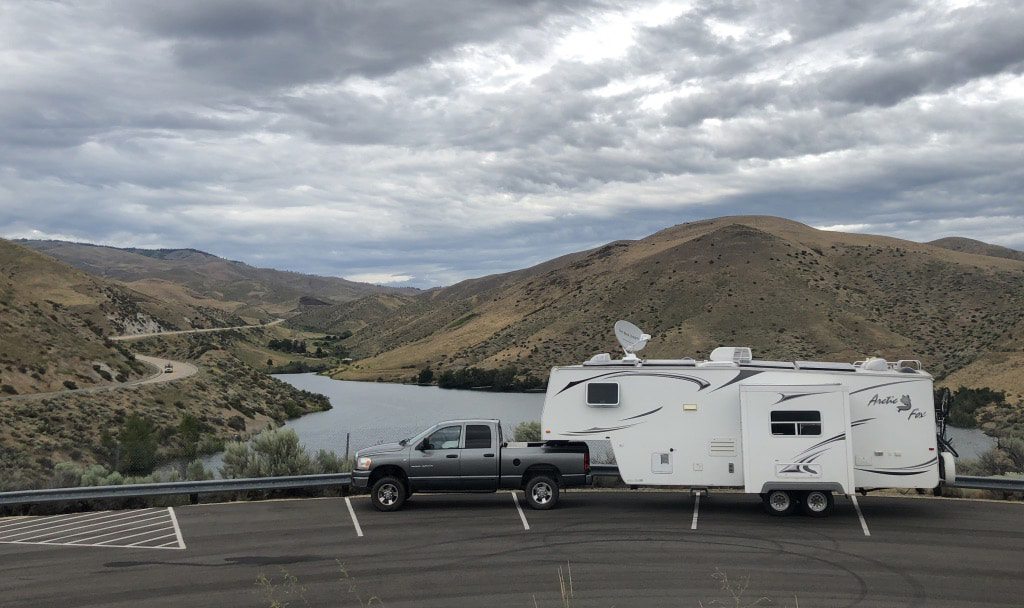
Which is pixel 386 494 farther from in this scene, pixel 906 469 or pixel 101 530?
pixel 906 469

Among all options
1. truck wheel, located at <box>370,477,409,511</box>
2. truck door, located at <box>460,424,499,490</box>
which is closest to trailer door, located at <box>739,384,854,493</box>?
truck door, located at <box>460,424,499,490</box>

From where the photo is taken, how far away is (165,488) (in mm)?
17953

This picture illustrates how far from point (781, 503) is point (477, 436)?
6.64 m

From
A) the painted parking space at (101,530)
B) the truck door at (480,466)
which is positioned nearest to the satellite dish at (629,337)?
the truck door at (480,466)

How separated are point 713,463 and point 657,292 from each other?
81.5 m

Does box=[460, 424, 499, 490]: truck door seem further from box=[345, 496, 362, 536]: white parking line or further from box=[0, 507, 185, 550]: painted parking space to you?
box=[0, 507, 185, 550]: painted parking space

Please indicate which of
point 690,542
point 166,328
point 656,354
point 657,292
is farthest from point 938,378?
point 166,328

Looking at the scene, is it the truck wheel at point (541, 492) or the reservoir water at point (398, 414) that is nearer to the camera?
the truck wheel at point (541, 492)

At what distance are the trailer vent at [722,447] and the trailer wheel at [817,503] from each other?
1.76 meters

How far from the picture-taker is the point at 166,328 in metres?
125

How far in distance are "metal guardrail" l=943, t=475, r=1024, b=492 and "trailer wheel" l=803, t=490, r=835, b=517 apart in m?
4.00

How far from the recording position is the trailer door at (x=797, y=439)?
15445mm

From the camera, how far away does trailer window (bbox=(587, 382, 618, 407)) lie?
663 inches

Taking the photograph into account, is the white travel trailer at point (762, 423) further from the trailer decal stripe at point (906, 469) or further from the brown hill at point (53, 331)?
the brown hill at point (53, 331)
